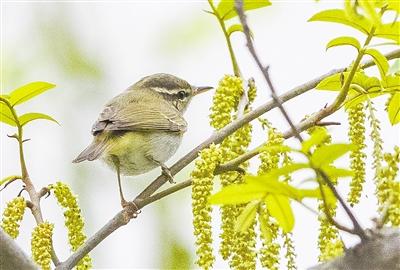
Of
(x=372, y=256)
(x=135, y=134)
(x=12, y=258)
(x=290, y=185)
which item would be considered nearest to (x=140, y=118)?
(x=135, y=134)

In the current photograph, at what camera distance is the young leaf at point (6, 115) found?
7.41ft

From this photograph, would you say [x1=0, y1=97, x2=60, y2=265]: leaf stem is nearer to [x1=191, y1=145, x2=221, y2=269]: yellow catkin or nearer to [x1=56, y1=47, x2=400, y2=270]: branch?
[x1=56, y1=47, x2=400, y2=270]: branch

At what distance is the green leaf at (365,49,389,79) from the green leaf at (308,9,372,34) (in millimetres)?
68

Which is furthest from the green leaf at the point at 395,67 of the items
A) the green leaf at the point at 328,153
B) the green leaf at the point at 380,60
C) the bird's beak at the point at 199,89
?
the bird's beak at the point at 199,89

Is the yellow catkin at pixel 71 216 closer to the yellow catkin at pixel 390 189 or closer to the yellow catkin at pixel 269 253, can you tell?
the yellow catkin at pixel 269 253

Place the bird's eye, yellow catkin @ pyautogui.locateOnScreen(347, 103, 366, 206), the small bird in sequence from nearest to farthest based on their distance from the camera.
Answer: yellow catkin @ pyautogui.locateOnScreen(347, 103, 366, 206), the small bird, the bird's eye

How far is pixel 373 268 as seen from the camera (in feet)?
4.15

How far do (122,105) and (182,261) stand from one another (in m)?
0.91

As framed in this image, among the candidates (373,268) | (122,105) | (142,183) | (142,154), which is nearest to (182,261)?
(142,154)

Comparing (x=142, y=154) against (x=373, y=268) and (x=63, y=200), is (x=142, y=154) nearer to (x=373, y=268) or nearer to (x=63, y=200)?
(x=63, y=200)

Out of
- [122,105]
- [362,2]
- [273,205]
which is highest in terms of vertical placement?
[122,105]

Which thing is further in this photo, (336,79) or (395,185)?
(336,79)

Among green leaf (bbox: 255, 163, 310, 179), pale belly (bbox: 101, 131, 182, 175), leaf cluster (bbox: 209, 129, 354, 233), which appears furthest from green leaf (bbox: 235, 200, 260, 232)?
pale belly (bbox: 101, 131, 182, 175)

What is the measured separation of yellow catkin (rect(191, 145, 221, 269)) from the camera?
1.93 meters
